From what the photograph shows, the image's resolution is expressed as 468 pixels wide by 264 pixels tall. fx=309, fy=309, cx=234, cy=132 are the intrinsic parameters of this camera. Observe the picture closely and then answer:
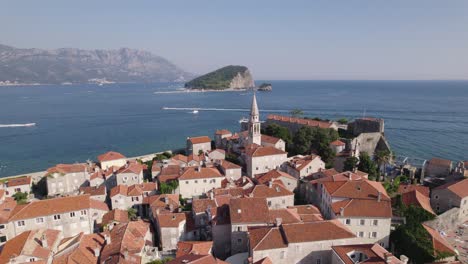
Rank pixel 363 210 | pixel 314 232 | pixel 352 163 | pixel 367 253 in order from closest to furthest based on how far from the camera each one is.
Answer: pixel 367 253
pixel 314 232
pixel 363 210
pixel 352 163

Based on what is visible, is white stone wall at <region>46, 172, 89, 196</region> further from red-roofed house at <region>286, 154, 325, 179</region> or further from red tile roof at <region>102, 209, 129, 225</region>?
red-roofed house at <region>286, 154, 325, 179</region>

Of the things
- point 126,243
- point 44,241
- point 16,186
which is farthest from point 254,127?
point 16,186

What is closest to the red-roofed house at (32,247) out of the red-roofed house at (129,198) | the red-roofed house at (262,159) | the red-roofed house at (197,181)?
the red-roofed house at (129,198)

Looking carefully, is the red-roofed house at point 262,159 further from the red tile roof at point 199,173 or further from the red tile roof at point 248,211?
the red tile roof at point 248,211

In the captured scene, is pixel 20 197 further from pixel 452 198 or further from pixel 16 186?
pixel 452 198

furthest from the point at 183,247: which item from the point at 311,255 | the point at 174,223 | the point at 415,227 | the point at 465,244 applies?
the point at 465,244

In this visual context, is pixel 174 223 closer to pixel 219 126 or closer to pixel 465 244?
pixel 465 244

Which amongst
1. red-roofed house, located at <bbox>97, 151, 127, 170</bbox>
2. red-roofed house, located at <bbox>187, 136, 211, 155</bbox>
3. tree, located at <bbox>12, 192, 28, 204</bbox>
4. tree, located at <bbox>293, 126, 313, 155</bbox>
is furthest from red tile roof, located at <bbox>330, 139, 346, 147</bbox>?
tree, located at <bbox>12, 192, 28, 204</bbox>
